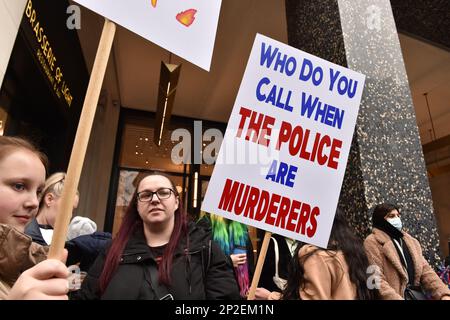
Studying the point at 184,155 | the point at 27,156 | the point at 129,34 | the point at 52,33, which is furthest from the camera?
the point at 184,155

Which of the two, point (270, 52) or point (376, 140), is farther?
point (376, 140)

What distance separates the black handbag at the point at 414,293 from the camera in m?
1.79

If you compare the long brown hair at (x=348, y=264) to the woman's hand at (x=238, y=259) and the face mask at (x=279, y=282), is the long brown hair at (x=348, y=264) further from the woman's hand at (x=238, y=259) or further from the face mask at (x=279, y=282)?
the woman's hand at (x=238, y=259)

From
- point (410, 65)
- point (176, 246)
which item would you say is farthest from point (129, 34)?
point (410, 65)

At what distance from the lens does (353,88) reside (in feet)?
5.10

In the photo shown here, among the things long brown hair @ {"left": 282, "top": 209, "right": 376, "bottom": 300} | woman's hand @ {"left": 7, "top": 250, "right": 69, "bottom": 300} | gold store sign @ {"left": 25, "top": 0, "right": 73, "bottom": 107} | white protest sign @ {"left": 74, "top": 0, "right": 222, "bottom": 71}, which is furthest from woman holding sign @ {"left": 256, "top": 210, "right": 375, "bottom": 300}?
gold store sign @ {"left": 25, "top": 0, "right": 73, "bottom": 107}

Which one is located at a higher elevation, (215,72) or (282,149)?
(215,72)

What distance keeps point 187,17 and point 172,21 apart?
0.24 feet

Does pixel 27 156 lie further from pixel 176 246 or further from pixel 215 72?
pixel 215 72

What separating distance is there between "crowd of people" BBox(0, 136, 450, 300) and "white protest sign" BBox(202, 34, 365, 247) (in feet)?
0.74

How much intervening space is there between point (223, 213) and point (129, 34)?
4.10 metres

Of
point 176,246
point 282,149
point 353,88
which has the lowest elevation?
point 176,246

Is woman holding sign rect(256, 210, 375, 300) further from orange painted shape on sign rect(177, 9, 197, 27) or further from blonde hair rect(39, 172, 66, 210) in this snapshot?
blonde hair rect(39, 172, 66, 210)

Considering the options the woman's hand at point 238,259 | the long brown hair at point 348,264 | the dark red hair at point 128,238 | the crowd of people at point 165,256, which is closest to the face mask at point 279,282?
the crowd of people at point 165,256
